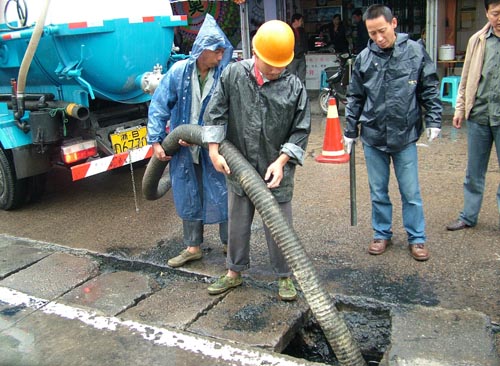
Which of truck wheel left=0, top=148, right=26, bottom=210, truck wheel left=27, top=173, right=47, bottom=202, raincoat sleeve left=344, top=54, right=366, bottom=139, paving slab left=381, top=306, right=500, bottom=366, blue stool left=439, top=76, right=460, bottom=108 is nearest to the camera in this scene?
paving slab left=381, top=306, right=500, bottom=366

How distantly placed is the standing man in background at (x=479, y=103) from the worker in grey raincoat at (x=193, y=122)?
1.87m

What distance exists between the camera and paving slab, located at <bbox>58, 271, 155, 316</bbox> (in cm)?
359

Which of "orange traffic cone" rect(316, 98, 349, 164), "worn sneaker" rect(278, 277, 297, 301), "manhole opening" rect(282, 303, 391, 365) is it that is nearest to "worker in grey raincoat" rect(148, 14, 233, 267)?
"worn sneaker" rect(278, 277, 297, 301)

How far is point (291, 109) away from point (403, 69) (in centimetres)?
101

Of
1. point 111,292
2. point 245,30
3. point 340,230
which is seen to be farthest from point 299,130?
point 245,30

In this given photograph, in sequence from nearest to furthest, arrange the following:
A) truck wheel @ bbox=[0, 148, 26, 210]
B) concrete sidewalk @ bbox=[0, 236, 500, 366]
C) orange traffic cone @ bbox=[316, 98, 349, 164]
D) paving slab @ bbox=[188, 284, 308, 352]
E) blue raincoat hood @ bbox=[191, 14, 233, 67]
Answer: concrete sidewalk @ bbox=[0, 236, 500, 366], paving slab @ bbox=[188, 284, 308, 352], blue raincoat hood @ bbox=[191, 14, 233, 67], truck wheel @ bbox=[0, 148, 26, 210], orange traffic cone @ bbox=[316, 98, 349, 164]

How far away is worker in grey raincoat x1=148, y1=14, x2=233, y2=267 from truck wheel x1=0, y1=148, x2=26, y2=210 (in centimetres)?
236

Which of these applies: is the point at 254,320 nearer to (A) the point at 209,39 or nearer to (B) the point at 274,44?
(B) the point at 274,44

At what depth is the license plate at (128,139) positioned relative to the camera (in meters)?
5.38

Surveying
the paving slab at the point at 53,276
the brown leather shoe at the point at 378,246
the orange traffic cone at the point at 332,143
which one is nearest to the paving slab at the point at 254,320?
the brown leather shoe at the point at 378,246

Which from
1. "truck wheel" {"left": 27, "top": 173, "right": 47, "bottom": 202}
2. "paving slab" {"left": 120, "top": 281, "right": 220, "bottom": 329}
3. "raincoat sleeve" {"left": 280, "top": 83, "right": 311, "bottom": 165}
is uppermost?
"raincoat sleeve" {"left": 280, "top": 83, "right": 311, "bottom": 165}

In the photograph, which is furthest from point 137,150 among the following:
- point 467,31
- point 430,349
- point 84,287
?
point 467,31

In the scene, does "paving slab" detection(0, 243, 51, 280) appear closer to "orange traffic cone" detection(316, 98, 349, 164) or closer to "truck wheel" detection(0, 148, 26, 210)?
"truck wheel" detection(0, 148, 26, 210)

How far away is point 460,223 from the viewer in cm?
443
